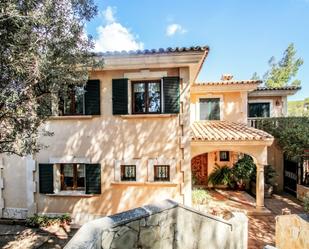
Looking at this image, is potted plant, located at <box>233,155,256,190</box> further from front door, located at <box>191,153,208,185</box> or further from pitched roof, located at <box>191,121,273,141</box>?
pitched roof, located at <box>191,121,273,141</box>

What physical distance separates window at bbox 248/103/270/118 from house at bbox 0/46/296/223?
28.2ft

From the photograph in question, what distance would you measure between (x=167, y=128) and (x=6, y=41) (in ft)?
21.7

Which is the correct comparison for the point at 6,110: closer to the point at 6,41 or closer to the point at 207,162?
the point at 6,41

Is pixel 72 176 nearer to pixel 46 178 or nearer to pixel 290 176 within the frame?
pixel 46 178

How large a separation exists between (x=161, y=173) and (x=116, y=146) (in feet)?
7.60

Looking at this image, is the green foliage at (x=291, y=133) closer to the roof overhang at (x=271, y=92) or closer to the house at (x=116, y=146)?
the roof overhang at (x=271, y=92)

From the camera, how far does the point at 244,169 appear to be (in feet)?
50.4

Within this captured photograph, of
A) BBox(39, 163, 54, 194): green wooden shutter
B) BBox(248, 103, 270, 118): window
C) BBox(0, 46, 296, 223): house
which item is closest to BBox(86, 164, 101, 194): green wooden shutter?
BBox(0, 46, 296, 223): house

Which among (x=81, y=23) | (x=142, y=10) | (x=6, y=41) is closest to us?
(x=6, y=41)

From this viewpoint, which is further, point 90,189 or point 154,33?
point 154,33

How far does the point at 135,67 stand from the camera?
10.0 metres

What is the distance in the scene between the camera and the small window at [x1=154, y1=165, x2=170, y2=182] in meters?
10.2

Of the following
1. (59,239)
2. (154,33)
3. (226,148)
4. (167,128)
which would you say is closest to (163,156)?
(167,128)

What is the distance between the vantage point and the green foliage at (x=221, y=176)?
16.0 metres
